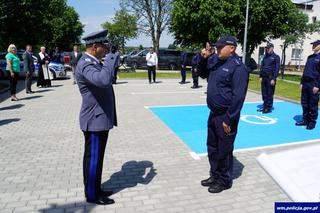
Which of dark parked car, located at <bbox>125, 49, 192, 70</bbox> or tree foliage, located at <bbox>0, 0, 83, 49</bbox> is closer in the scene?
tree foliage, located at <bbox>0, 0, 83, 49</bbox>

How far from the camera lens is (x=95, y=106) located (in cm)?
395

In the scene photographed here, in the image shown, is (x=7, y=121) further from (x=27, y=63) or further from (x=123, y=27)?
(x=123, y=27)

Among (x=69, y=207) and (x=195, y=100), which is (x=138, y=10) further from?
(x=69, y=207)

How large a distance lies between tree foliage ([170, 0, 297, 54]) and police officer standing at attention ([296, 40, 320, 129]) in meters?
19.3

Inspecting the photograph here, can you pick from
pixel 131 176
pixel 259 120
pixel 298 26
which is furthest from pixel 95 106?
pixel 298 26

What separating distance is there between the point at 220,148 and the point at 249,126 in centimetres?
435

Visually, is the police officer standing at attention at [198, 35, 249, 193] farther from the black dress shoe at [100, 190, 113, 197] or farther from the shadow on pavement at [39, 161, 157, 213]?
the black dress shoe at [100, 190, 113, 197]

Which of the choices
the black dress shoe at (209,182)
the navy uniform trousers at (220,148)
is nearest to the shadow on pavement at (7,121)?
the black dress shoe at (209,182)

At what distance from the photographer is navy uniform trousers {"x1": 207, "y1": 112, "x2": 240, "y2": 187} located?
178 inches

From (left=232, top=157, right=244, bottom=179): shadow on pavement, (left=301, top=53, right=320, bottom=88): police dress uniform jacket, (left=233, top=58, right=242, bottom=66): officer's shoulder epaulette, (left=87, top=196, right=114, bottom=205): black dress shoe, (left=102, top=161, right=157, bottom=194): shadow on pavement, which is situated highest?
(left=233, top=58, right=242, bottom=66): officer's shoulder epaulette

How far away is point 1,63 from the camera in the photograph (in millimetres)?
19562

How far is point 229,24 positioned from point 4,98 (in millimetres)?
20223

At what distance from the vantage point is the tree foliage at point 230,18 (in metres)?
26.8

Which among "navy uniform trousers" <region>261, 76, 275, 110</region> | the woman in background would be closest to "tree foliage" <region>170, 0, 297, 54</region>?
"navy uniform trousers" <region>261, 76, 275, 110</region>
